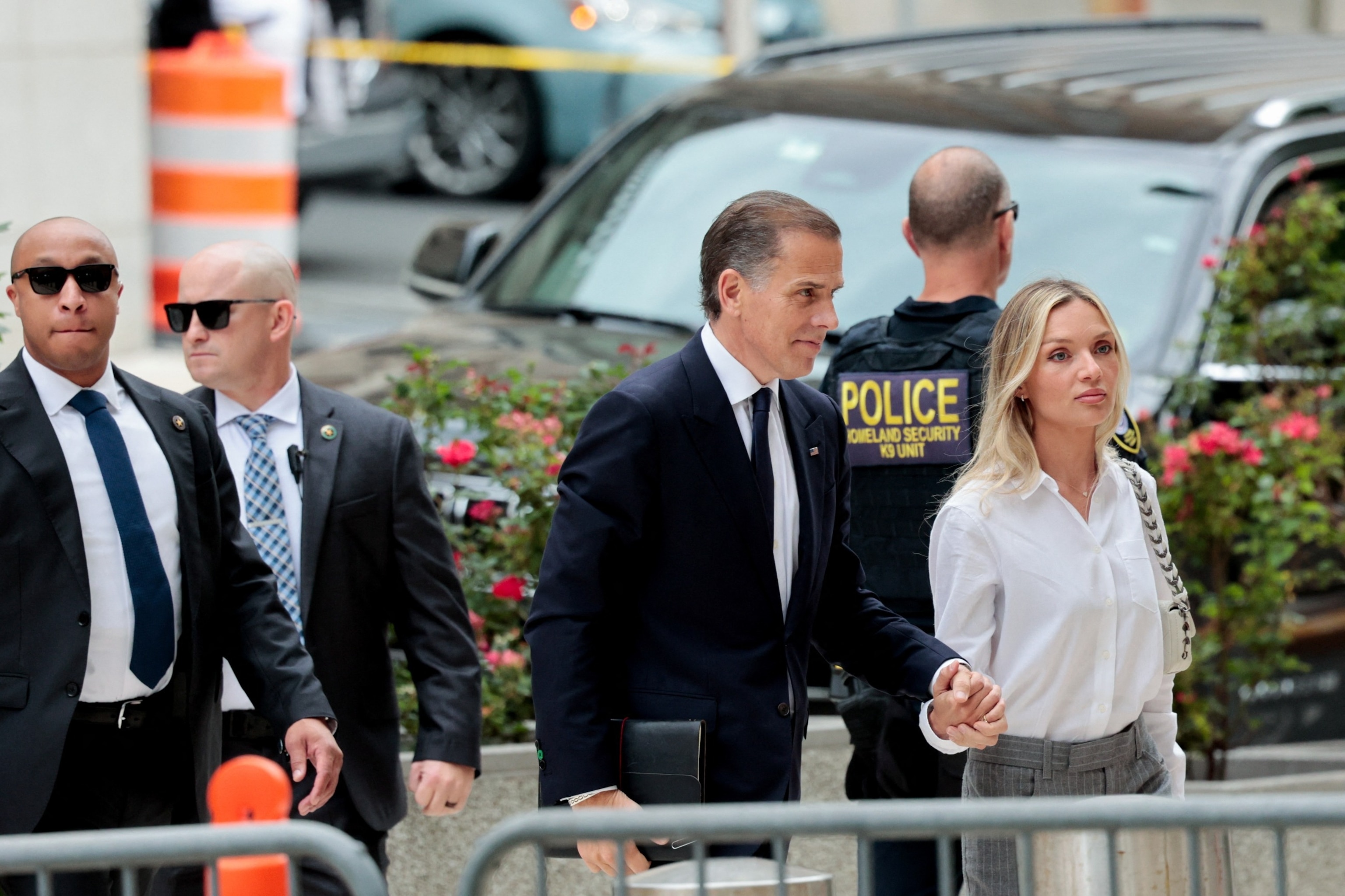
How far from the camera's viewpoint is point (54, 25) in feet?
30.9

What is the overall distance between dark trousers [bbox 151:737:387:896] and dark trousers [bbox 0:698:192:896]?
296 mm

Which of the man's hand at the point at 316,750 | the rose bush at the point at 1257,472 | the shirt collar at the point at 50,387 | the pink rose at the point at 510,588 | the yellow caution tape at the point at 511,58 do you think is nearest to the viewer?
the shirt collar at the point at 50,387

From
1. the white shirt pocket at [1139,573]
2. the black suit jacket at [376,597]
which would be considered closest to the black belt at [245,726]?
the black suit jacket at [376,597]

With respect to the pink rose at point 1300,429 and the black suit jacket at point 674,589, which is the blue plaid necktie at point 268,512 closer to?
the black suit jacket at point 674,589

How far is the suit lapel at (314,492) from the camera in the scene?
4.16 metres

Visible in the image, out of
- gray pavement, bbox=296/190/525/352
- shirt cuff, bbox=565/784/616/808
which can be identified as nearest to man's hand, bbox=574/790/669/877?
shirt cuff, bbox=565/784/616/808

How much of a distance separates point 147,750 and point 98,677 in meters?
0.18

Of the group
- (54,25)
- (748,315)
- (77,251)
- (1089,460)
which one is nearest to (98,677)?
(77,251)

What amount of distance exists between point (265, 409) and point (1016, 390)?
5.06 ft

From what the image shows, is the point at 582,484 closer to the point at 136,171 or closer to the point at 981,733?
the point at 981,733

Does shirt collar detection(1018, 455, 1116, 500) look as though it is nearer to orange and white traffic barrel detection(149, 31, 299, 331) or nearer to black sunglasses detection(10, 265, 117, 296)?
black sunglasses detection(10, 265, 117, 296)

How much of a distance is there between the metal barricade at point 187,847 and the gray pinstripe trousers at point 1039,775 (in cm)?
132

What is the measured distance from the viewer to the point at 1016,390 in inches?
146

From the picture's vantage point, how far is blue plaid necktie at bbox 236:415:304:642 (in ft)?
13.7
